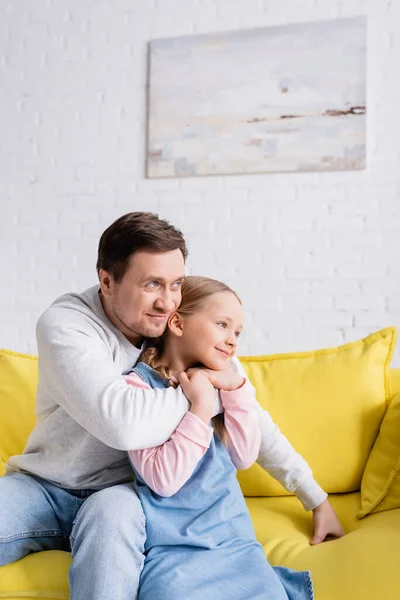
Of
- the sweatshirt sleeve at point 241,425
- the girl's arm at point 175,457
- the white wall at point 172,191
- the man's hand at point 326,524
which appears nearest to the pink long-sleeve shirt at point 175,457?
the girl's arm at point 175,457

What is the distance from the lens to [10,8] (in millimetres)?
3605

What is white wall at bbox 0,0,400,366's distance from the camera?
3084 millimetres

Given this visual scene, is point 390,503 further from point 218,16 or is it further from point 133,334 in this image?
point 218,16

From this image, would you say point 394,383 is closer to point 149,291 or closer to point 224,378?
point 224,378

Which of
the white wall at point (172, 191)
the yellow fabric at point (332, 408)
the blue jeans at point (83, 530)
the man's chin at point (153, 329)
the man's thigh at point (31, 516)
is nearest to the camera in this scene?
the blue jeans at point (83, 530)

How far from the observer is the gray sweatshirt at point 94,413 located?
55.1 inches

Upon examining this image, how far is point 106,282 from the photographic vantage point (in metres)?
1.67

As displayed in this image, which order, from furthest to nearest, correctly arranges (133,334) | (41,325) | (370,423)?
1. (370,423)
2. (133,334)
3. (41,325)

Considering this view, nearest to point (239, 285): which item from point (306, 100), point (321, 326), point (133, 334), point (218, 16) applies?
point (321, 326)

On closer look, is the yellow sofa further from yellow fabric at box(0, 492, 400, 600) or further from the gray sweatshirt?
the gray sweatshirt

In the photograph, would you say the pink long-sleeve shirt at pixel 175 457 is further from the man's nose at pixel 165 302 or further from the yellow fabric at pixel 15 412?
the yellow fabric at pixel 15 412

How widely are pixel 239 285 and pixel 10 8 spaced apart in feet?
6.22

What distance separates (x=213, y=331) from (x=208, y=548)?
0.46 m

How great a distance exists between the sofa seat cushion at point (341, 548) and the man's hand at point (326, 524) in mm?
35
